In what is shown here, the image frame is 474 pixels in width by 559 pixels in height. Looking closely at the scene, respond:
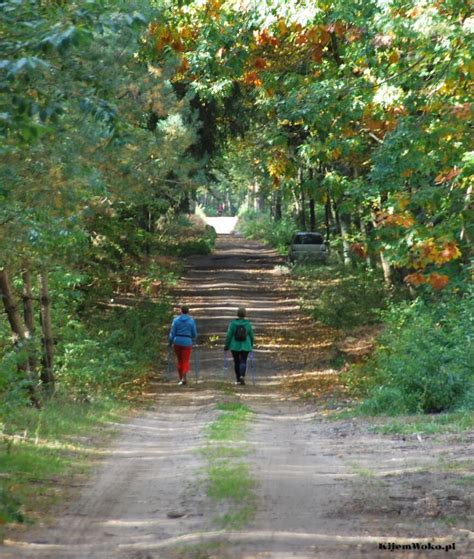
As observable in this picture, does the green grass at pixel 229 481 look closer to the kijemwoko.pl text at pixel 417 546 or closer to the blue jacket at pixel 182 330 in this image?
the kijemwoko.pl text at pixel 417 546

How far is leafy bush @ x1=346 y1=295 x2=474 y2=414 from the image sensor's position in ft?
49.0

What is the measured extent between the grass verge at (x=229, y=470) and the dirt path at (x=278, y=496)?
0.36ft

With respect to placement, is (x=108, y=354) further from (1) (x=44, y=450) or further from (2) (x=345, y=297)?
(2) (x=345, y=297)

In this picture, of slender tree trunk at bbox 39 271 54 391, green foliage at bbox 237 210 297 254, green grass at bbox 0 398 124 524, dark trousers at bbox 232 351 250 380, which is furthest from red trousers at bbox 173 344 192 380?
green foliage at bbox 237 210 297 254

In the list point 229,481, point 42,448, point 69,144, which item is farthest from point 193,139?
point 229,481

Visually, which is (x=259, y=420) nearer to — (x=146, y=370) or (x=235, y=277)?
(x=146, y=370)

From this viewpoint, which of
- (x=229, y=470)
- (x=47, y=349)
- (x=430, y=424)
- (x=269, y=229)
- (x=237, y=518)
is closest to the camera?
(x=237, y=518)

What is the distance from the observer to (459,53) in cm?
1379

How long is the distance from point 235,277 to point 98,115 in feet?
122

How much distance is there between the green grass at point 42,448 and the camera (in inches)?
363

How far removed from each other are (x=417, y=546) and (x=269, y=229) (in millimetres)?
61930

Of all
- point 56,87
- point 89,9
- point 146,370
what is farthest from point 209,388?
point 89,9

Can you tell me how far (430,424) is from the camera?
13.3 m

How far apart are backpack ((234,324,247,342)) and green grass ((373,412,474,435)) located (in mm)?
6611
